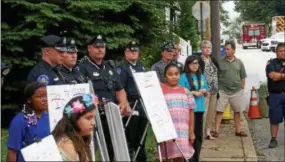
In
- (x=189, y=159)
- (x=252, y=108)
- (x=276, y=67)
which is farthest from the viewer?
(x=252, y=108)

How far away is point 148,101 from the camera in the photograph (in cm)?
592

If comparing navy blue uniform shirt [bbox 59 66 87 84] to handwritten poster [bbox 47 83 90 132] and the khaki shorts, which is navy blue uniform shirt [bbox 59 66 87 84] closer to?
handwritten poster [bbox 47 83 90 132]

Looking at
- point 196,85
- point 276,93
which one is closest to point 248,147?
point 276,93

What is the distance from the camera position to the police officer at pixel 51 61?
513 centimetres

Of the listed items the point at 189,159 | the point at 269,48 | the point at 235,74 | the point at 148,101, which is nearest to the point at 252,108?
the point at 235,74

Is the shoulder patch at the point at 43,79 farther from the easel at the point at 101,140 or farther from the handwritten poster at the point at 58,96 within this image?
the easel at the point at 101,140

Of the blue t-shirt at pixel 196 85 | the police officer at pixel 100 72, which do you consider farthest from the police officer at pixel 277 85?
the police officer at pixel 100 72

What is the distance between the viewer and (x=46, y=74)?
16.7 feet

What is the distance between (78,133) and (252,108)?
8837mm

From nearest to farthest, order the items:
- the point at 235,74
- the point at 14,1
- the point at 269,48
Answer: the point at 235,74 → the point at 14,1 → the point at 269,48

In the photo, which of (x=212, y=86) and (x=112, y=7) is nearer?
(x=212, y=86)

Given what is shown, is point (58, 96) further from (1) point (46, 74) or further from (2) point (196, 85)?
(2) point (196, 85)

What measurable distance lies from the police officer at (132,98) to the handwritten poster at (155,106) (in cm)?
86

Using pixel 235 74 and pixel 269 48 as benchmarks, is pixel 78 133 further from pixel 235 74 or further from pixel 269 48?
pixel 269 48
